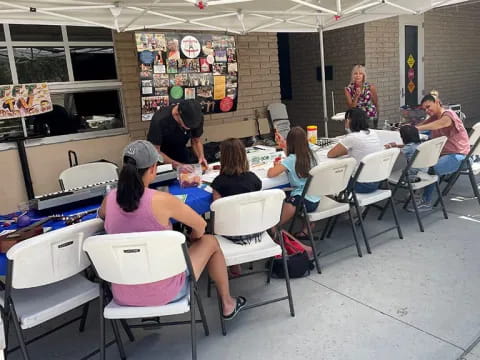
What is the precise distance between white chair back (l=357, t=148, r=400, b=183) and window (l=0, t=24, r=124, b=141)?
3.17 m

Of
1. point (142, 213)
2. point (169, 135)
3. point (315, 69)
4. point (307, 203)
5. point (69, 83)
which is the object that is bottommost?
point (307, 203)

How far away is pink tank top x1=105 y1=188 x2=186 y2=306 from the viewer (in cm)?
195

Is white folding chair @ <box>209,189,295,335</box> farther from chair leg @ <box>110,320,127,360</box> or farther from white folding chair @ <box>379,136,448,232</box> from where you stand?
white folding chair @ <box>379,136,448,232</box>

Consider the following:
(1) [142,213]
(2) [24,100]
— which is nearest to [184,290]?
(1) [142,213]

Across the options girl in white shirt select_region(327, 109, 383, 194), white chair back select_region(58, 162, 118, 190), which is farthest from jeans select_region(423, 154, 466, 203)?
white chair back select_region(58, 162, 118, 190)

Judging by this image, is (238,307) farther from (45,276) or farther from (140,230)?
(45,276)

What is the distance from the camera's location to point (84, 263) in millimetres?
2049

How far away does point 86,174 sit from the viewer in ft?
11.5

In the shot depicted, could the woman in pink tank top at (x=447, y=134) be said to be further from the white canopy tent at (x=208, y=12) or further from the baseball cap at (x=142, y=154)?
the baseball cap at (x=142, y=154)

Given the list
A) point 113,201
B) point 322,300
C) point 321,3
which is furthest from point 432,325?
point 321,3

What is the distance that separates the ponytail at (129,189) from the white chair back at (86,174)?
5.34 feet

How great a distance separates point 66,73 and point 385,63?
5.45m

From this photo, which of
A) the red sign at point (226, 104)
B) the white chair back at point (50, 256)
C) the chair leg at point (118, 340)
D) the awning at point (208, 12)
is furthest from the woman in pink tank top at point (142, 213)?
the red sign at point (226, 104)

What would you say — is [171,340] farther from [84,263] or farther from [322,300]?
[322,300]
